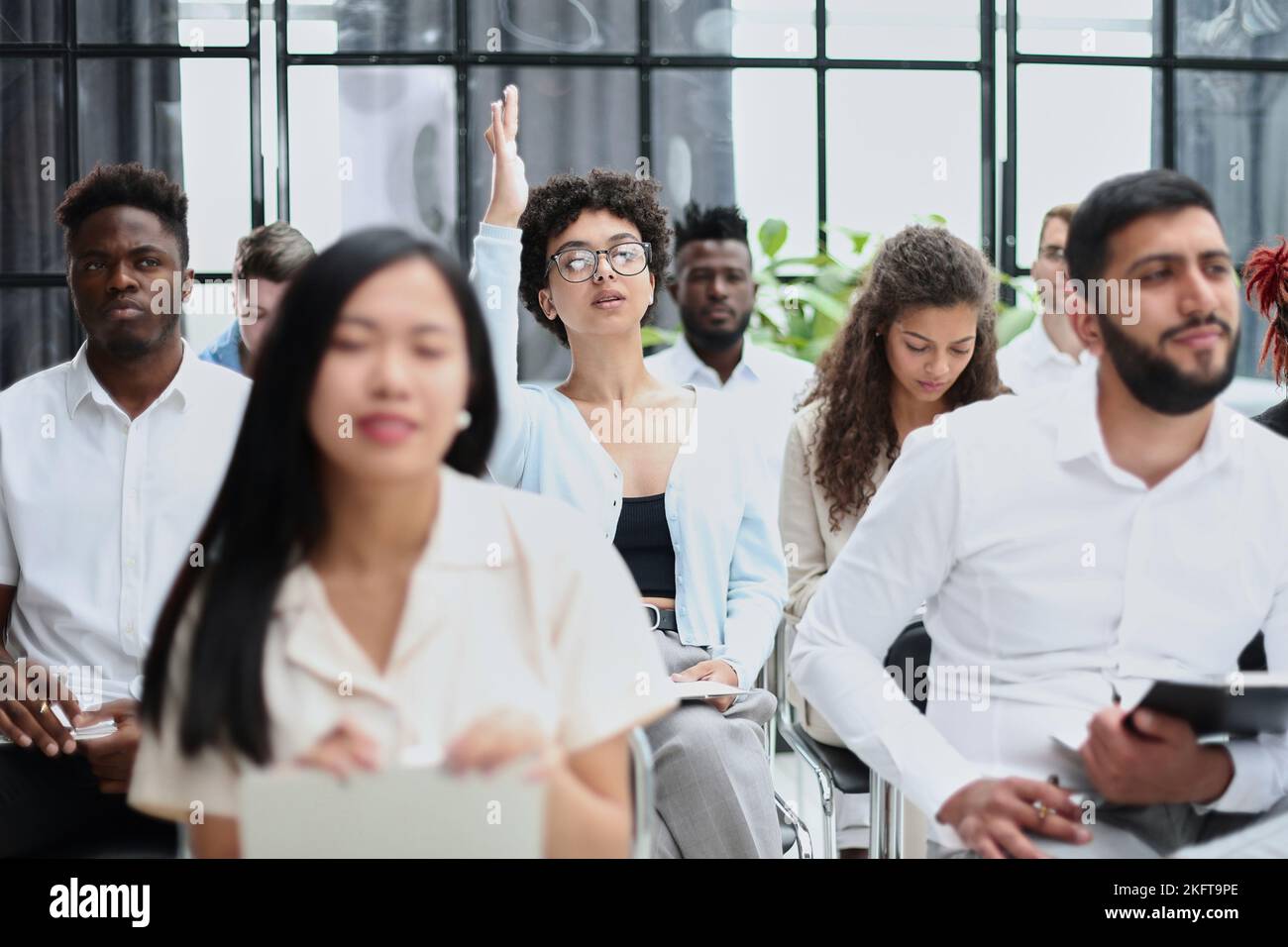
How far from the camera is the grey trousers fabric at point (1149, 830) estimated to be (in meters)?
→ 1.73

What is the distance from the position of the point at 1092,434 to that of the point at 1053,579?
0.65ft

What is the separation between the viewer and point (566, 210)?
214cm

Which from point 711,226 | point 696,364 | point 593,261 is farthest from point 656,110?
point 593,261

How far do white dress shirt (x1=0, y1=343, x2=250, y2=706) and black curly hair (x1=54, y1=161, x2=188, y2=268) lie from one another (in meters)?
0.21

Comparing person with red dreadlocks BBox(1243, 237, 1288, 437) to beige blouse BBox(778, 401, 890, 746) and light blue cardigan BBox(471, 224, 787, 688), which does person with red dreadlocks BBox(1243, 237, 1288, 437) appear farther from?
light blue cardigan BBox(471, 224, 787, 688)

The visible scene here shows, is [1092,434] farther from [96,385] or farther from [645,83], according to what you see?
→ [645,83]

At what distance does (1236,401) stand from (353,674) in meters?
1.85

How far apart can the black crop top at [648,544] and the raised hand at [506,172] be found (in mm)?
460

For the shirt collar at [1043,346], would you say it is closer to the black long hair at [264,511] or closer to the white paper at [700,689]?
the white paper at [700,689]

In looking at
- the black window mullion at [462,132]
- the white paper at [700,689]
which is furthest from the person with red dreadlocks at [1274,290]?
the black window mullion at [462,132]

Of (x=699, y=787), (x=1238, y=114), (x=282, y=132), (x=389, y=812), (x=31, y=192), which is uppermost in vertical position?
(x=1238, y=114)

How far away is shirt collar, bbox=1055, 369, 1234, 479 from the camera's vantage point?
174 cm

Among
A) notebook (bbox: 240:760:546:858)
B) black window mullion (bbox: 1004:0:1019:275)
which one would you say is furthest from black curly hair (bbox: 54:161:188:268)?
black window mullion (bbox: 1004:0:1019:275)
